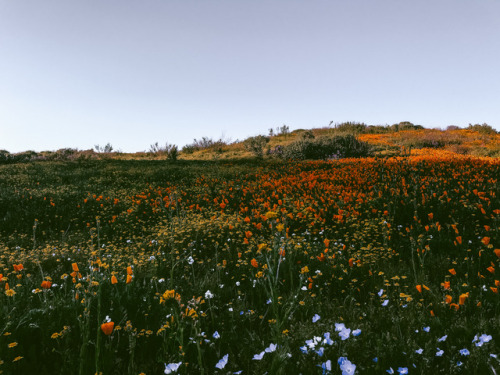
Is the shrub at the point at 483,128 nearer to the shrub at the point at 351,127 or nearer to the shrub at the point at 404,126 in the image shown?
the shrub at the point at 404,126

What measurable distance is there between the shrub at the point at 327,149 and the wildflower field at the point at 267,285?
24.7 ft

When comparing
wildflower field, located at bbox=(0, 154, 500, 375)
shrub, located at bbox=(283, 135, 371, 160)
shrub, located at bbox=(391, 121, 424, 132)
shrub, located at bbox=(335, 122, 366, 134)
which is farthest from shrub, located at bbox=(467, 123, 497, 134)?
wildflower field, located at bbox=(0, 154, 500, 375)

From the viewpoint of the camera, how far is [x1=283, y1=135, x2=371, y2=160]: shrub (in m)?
16.7

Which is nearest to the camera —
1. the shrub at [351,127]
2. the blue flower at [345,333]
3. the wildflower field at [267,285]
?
the blue flower at [345,333]

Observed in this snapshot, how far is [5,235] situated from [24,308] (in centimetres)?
533

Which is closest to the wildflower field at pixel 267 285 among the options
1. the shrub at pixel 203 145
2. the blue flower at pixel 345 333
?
the blue flower at pixel 345 333

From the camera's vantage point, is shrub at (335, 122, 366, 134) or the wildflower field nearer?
the wildflower field

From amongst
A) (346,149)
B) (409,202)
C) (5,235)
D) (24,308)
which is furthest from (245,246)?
(346,149)

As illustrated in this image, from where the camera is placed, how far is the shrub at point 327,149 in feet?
54.7

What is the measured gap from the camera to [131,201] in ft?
28.3

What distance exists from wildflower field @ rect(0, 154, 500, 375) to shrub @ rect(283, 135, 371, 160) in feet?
24.7

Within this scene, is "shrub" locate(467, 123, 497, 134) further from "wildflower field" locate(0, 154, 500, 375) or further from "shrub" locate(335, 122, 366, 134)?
"wildflower field" locate(0, 154, 500, 375)

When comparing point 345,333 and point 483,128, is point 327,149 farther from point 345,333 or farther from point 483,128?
point 483,128

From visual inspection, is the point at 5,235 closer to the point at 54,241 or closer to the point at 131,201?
the point at 54,241
